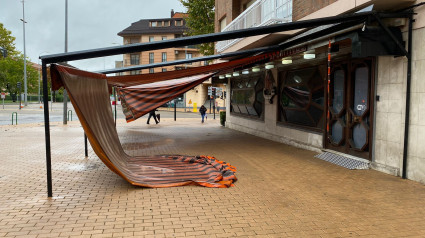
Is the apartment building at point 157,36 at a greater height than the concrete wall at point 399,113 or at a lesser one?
greater

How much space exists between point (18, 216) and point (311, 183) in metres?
4.86

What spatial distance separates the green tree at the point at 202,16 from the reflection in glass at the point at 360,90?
18881 millimetres

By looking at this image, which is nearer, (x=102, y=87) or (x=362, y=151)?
(x=102, y=87)

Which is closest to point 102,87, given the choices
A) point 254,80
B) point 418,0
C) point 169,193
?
point 169,193

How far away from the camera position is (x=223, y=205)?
16.2 ft

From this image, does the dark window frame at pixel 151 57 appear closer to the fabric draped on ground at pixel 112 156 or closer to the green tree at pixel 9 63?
the green tree at pixel 9 63

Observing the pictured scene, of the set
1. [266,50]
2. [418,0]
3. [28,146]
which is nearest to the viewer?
[418,0]

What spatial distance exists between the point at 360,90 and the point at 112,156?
5.81 meters

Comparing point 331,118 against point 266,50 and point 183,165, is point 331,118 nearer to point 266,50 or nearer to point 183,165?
point 266,50

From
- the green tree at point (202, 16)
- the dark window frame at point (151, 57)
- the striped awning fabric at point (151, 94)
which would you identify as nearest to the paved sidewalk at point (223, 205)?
the striped awning fabric at point (151, 94)

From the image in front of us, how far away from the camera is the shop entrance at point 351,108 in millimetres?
7457

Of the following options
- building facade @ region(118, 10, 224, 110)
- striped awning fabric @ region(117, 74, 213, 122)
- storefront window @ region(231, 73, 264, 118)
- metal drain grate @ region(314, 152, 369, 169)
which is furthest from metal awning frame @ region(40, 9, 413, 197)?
building facade @ region(118, 10, 224, 110)

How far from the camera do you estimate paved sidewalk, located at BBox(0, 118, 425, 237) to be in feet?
13.2

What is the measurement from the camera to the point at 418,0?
A: 19.7ft
